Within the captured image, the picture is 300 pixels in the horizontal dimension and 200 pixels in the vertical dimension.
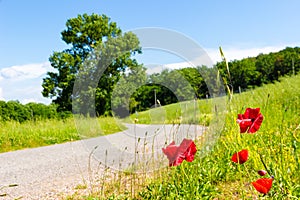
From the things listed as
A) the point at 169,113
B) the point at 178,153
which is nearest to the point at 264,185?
the point at 178,153

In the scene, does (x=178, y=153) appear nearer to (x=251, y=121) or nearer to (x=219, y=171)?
(x=251, y=121)

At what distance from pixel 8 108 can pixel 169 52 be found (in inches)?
528

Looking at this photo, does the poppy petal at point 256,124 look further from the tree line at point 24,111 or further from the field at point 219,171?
the tree line at point 24,111

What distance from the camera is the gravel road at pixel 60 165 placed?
106 inches

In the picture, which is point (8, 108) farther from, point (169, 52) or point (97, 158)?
point (169, 52)

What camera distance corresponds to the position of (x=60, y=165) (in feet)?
13.1

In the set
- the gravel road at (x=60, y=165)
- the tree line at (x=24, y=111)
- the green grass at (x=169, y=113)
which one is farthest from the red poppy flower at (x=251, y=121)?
the tree line at (x=24, y=111)

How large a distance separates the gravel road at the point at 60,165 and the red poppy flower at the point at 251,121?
2.51 feet

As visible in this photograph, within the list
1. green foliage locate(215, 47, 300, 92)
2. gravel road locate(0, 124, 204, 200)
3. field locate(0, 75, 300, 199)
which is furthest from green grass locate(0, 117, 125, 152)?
green foliage locate(215, 47, 300, 92)

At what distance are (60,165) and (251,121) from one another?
3.15 m

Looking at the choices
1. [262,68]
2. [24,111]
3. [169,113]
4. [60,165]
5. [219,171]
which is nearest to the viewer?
[219,171]

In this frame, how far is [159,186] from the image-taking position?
2068mm

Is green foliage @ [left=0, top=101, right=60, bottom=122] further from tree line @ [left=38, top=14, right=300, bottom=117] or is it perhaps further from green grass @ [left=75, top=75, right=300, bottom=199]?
green grass @ [left=75, top=75, right=300, bottom=199]

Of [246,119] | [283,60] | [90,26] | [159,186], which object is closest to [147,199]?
[159,186]
